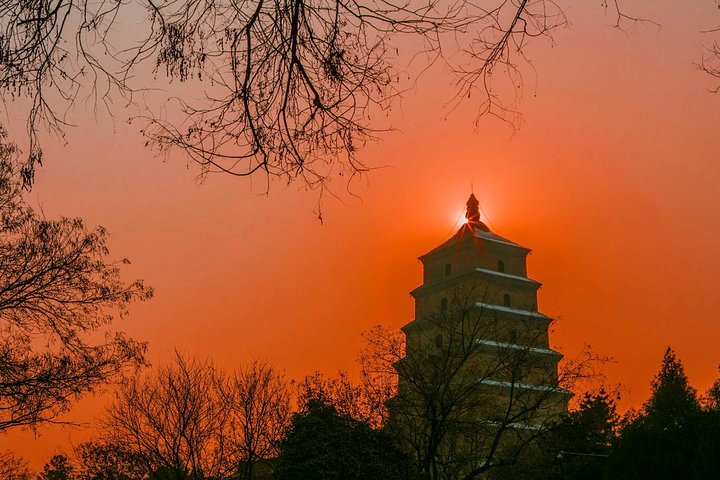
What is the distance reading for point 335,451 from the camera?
25219 mm

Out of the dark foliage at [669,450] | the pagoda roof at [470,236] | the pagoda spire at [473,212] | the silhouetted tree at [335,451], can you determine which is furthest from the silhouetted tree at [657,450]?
the pagoda spire at [473,212]

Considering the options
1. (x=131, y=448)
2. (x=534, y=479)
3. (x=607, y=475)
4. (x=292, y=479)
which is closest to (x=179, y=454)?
(x=131, y=448)

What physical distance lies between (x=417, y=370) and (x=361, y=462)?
4.00 m

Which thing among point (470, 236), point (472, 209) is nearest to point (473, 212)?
point (472, 209)

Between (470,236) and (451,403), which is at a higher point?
(470,236)

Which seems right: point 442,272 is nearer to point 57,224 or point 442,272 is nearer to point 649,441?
point 649,441

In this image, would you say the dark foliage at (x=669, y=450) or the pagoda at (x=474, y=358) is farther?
the dark foliage at (x=669, y=450)

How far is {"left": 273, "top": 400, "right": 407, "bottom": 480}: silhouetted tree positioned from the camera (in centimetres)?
2448

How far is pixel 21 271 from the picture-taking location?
539 inches

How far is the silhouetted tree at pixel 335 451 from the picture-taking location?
80.3 ft

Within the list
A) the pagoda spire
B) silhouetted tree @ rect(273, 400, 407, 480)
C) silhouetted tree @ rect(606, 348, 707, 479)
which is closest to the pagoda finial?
the pagoda spire

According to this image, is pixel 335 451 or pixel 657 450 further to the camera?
pixel 657 450

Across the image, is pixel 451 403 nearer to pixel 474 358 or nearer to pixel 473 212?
pixel 474 358

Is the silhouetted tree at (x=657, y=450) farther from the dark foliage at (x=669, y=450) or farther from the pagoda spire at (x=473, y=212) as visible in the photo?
the pagoda spire at (x=473, y=212)
